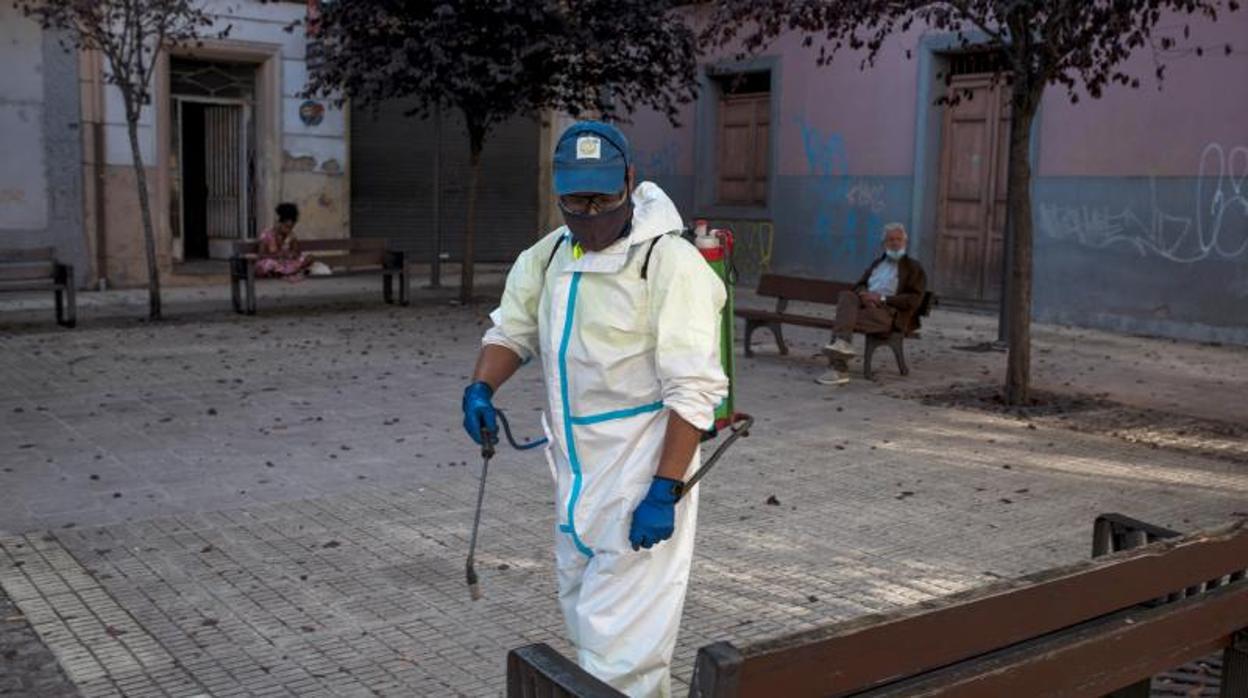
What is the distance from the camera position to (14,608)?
465 cm

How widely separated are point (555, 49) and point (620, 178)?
10.4 meters

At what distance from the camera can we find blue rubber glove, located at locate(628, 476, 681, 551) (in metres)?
2.86

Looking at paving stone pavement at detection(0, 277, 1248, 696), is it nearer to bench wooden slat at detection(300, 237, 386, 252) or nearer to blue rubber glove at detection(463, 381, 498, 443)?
blue rubber glove at detection(463, 381, 498, 443)

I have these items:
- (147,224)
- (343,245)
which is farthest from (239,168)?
(147,224)

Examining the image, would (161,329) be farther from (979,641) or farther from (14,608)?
(979,641)

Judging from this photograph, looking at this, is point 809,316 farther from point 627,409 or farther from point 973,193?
point 627,409

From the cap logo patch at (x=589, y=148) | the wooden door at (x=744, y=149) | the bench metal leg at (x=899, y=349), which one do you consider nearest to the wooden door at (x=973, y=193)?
the wooden door at (x=744, y=149)

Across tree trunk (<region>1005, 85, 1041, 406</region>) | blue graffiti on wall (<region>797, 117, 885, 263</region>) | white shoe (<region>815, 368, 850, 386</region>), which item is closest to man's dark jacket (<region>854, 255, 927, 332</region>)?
white shoe (<region>815, 368, 850, 386</region>)

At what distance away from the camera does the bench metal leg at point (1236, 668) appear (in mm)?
2980

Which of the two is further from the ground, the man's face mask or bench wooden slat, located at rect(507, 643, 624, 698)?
the man's face mask

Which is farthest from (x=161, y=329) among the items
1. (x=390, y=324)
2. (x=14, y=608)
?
(x=14, y=608)

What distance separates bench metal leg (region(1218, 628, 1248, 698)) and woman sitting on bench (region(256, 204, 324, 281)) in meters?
12.2

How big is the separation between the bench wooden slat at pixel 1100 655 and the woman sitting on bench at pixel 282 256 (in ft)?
40.4

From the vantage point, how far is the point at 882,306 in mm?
9875
